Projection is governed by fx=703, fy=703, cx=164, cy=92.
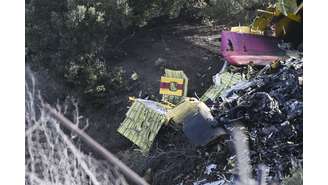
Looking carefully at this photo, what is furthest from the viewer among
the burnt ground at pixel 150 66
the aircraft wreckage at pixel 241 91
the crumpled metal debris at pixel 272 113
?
the burnt ground at pixel 150 66

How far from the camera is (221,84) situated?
4652 millimetres

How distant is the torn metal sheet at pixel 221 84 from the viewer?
4625 millimetres

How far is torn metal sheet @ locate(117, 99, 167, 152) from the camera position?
15.3 feet

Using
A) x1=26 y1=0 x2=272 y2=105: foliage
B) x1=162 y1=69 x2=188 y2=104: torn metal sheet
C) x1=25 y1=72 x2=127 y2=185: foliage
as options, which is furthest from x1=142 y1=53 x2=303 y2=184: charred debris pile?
x1=26 y1=0 x2=272 y2=105: foliage

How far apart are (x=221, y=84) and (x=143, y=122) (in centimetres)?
58

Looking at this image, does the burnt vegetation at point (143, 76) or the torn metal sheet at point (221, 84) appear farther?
the torn metal sheet at point (221, 84)

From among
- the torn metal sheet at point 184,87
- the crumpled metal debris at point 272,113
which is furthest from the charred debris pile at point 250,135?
the torn metal sheet at point 184,87

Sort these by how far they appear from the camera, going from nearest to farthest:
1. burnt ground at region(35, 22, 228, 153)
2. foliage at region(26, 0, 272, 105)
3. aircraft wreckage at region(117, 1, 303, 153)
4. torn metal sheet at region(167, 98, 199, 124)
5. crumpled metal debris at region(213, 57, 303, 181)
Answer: crumpled metal debris at region(213, 57, 303, 181), aircraft wreckage at region(117, 1, 303, 153), torn metal sheet at region(167, 98, 199, 124), burnt ground at region(35, 22, 228, 153), foliage at region(26, 0, 272, 105)

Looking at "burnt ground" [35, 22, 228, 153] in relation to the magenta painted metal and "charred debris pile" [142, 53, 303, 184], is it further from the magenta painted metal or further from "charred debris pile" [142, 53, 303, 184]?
"charred debris pile" [142, 53, 303, 184]

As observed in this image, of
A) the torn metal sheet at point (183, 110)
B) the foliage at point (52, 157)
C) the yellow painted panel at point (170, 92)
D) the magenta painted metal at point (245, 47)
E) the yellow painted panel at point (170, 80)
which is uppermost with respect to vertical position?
the magenta painted metal at point (245, 47)

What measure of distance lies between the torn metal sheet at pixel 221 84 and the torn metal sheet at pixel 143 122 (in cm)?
30

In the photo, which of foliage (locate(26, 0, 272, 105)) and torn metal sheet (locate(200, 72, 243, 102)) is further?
foliage (locate(26, 0, 272, 105))

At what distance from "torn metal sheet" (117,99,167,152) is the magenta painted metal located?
57cm

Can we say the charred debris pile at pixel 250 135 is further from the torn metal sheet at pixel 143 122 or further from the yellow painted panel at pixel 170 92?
the yellow painted panel at pixel 170 92
